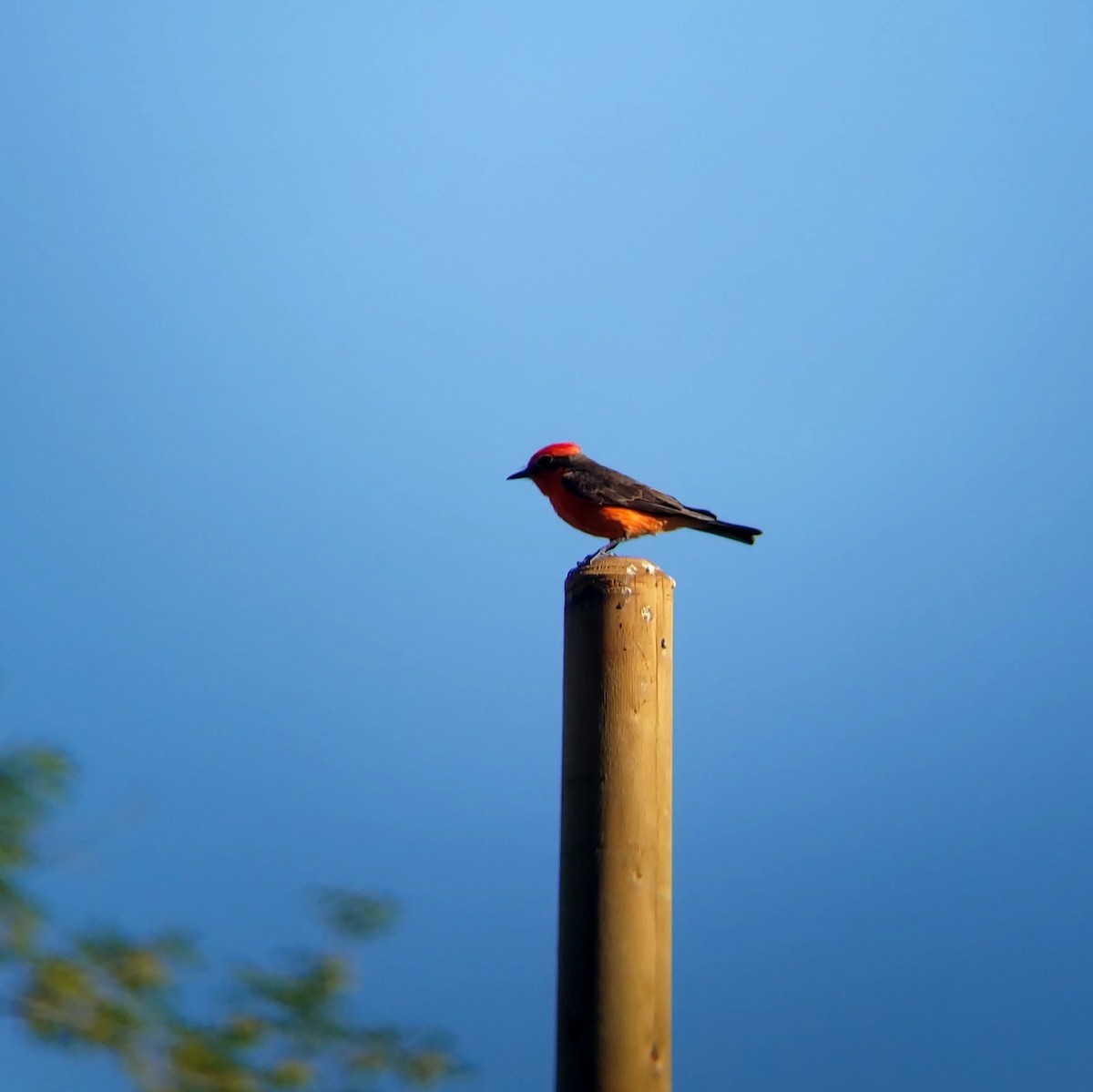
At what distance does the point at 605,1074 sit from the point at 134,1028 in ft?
6.80

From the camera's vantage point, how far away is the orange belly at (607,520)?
5391mm

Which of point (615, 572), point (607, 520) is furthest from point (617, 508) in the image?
point (615, 572)

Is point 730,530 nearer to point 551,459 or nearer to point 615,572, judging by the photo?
point 551,459

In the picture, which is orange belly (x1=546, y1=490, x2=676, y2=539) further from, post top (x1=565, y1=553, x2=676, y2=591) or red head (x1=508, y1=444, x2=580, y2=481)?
post top (x1=565, y1=553, x2=676, y2=591)

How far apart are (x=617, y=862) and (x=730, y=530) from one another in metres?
3.18

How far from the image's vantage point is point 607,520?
540cm

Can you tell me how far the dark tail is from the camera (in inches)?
214

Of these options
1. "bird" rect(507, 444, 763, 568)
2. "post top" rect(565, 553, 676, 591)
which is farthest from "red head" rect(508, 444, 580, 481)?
"post top" rect(565, 553, 676, 591)

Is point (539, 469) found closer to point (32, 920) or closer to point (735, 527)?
point (735, 527)

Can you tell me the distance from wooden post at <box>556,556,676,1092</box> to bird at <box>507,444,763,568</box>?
2768 millimetres

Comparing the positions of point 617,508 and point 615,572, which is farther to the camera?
point 617,508

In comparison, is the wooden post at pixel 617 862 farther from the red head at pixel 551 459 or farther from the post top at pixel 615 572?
the red head at pixel 551 459

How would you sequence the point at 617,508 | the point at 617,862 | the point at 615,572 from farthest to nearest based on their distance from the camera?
1. the point at 617,508
2. the point at 615,572
3. the point at 617,862

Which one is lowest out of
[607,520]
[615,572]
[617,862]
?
[617,862]
